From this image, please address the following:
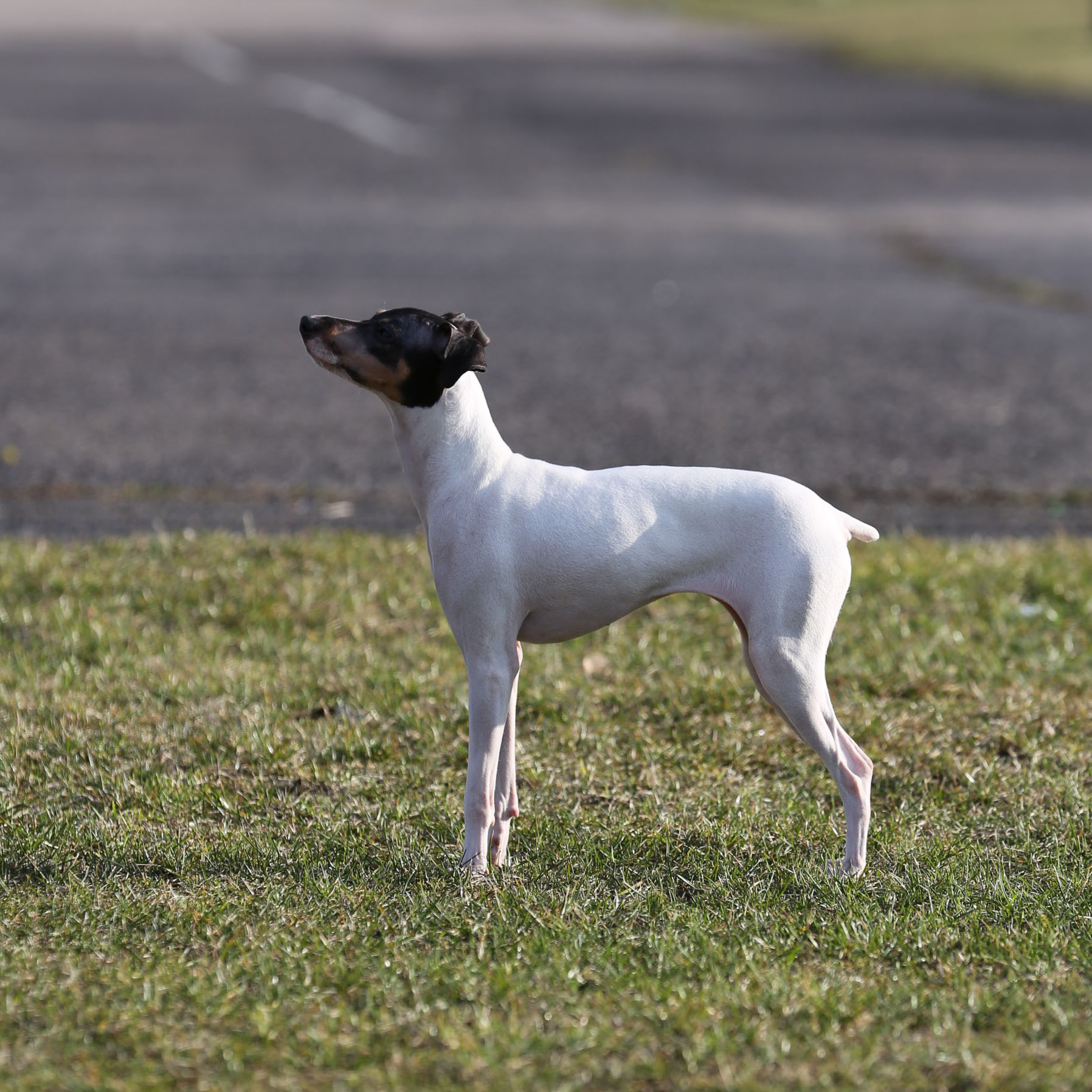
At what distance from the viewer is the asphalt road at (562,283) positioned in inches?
276

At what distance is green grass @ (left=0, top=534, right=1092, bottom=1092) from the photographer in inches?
113

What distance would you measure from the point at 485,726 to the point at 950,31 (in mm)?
26497

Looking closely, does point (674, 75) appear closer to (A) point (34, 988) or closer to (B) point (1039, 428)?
(B) point (1039, 428)

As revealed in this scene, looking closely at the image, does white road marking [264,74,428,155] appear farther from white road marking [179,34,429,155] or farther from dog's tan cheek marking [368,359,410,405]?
dog's tan cheek marking [368,359,410,405]

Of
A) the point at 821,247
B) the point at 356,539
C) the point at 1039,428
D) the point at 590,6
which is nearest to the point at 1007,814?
the point at 356,539

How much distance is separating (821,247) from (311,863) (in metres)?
9.49

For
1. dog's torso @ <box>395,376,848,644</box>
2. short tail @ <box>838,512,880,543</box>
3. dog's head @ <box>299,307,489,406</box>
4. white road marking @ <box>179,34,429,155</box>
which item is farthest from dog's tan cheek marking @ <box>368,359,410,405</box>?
white road marking @ <box>179,34,429,155</box>

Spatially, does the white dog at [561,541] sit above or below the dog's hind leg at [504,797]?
above

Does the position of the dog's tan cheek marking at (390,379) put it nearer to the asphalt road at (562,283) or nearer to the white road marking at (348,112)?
the asphalt road at (562,283)

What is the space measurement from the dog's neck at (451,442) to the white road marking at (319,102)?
13.7 m

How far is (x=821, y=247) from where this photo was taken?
40.1ft

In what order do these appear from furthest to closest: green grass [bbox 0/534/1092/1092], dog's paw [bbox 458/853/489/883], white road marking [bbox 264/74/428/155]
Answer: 1. white road marking [bbox 264/74/428/155]
2. dog's paw [bbox 458/853/489/883]
3. green grass [bbox 0/534/1092/1092]

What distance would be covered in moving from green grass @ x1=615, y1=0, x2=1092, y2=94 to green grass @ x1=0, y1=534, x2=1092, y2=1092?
17.5 meters

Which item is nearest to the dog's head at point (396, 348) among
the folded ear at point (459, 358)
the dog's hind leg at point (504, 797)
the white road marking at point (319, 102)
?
the folded ear at point (459, 358)
